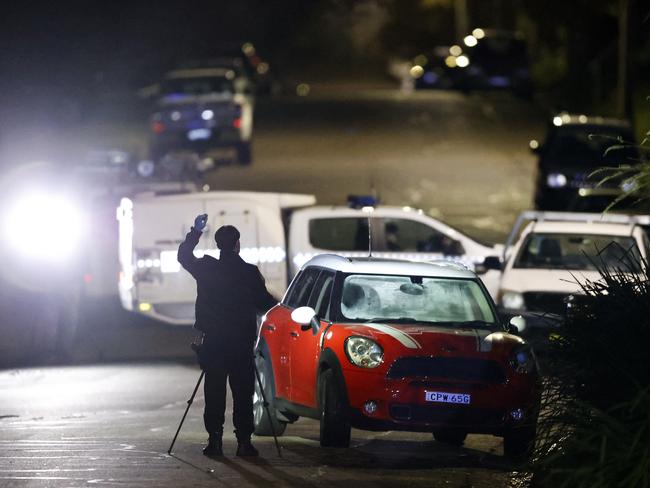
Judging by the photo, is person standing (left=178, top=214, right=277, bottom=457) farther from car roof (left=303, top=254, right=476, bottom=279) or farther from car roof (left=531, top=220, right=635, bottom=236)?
car roof (left=531, top=220, right=635, bottom=236)

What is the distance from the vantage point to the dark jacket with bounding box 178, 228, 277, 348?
35.8 feet

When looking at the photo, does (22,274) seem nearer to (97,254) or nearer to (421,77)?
(97,254)

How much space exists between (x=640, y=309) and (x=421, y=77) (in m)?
49.4

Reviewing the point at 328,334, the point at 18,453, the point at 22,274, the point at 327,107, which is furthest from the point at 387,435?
the point at 327,107

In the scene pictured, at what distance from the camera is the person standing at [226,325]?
1092cm

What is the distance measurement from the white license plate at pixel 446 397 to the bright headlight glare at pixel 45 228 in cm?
1077

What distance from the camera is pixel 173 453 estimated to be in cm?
1112

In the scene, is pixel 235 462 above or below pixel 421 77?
below

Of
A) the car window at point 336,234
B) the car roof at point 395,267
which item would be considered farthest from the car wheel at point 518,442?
the car window at point 336,234

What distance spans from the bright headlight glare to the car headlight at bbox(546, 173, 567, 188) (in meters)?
9.32

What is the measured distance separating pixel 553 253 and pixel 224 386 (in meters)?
8.53

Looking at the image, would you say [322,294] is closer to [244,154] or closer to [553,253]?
[553,253]

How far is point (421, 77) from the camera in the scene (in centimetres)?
5819

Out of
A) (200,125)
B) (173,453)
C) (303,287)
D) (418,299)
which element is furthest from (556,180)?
(173,453)
